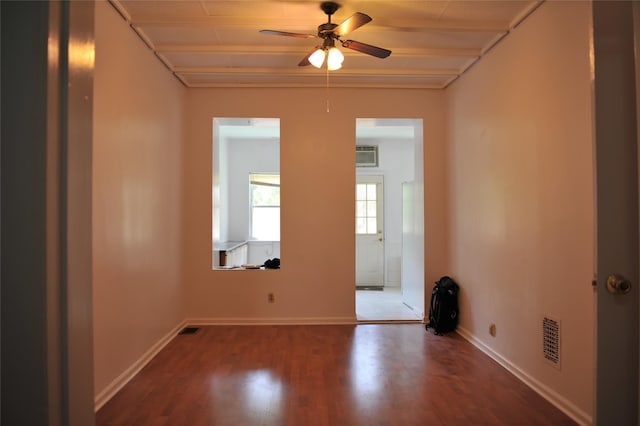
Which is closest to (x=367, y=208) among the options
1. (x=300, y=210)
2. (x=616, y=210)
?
(x=300, y=210)

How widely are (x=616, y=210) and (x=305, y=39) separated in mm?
2973

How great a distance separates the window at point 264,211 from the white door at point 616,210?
6699 mm

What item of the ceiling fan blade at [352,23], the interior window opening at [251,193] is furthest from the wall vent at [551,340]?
the interior window opening at [251,193]

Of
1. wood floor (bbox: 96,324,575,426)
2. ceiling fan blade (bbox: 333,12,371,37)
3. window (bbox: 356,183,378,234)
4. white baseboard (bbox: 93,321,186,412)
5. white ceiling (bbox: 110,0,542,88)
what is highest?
white ceiling (bbox: 110,0,542,88)

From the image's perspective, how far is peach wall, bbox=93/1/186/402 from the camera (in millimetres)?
2508

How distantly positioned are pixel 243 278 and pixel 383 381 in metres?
2.20

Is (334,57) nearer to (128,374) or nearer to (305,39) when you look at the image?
(305,39)

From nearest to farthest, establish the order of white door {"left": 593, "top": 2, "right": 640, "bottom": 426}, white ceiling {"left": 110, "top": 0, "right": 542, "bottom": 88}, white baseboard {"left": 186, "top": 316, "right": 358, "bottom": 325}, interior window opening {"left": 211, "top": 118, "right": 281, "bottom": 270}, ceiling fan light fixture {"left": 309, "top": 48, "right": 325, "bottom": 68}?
white door {"left": 593, "top": 2, "right": 640, "bottom": 426} < white ceiling {"left": 110, "top": 0, "right": 542, "bottom": 88} < ceiling fan light fixture {"left": 309, "top": 48, "right": 325, "bottom": 68} < white baseboard {"left": 186, "top": 316, "right": 358, "bottom": 325} < interior window opening {"left": 211, "top": 118, "right": 281, "bottom": 270}

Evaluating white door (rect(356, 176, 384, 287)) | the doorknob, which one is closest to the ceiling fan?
the doorknob

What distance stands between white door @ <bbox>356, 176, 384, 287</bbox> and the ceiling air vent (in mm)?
269

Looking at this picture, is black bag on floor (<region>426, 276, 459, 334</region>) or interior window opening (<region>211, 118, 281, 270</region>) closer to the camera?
black bag on floor (<region>426, 276, 459, 334</region>)

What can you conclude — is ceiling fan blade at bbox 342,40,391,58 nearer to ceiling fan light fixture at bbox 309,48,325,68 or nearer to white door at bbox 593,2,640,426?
ceiling fan light fixture at bbox 309,48,325,68

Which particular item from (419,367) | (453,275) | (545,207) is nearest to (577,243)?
(545,207)

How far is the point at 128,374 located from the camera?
9.49 feet
